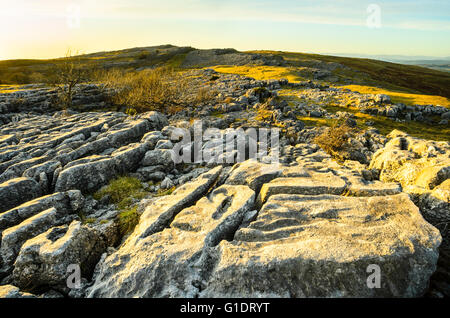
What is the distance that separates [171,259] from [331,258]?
4452mm

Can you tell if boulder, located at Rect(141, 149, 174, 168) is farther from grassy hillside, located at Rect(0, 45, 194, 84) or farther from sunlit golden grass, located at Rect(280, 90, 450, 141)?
grassy hillside, located at Rect(0, 45, 194, 84)

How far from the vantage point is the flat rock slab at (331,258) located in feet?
19.5

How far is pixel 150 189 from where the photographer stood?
43.7 feet

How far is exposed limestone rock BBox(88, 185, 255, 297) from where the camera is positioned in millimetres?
6266

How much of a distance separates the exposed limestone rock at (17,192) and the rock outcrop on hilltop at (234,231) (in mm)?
48

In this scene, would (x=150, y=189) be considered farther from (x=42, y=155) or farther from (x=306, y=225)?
(x=306, y=225)

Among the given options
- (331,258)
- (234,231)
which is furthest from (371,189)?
(234,231)

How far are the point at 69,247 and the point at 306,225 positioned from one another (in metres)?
7.77

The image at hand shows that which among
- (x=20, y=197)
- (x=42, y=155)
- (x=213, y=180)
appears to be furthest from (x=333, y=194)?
(x=42, y=155)

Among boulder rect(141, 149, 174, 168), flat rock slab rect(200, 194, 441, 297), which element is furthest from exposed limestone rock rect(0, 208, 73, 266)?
flat rock slab rect(200, 194, 441, 297)

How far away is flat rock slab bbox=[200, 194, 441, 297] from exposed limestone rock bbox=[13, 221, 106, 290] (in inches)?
172

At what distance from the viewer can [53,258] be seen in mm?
7082

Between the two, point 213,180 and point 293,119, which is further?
point 293,119

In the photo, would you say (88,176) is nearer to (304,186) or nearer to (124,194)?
(124,194)
